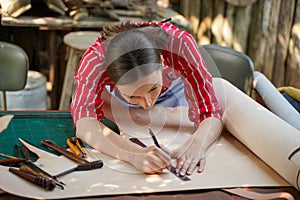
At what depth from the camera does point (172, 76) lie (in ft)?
5.31

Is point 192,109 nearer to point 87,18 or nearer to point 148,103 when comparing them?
point 148,103

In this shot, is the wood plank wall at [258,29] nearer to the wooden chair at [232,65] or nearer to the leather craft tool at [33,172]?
the wooden chair at [232,65]

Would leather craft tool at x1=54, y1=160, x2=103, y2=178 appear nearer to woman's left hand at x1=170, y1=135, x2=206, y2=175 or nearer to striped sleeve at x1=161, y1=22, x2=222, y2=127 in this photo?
woman's left hand at x1=170, y1=135, x2=206, y2=175

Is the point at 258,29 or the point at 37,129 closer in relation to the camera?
the point at 37,129

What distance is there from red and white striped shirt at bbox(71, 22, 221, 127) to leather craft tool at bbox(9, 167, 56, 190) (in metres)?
0.27

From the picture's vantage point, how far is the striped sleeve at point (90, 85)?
1444 mm

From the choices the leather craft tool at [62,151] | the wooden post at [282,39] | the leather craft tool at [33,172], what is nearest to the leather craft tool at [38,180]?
the leather craft tool at [33,172]

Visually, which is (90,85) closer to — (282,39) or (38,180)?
(38,180)

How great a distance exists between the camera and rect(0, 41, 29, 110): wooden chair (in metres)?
1.92

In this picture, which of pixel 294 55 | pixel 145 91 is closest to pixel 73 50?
pixel 145 91

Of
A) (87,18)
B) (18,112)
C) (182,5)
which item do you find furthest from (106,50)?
(182,5)

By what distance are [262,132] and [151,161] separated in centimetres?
34

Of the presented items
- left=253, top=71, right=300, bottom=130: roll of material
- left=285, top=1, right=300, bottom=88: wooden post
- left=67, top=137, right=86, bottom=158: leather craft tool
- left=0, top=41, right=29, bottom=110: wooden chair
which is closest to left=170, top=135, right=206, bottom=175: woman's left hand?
left=67, top=137, right=86, bottom=158: leather craft tool

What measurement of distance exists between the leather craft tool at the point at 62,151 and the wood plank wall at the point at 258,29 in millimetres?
2000
